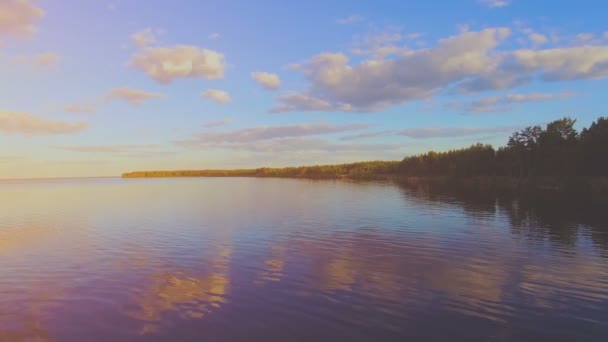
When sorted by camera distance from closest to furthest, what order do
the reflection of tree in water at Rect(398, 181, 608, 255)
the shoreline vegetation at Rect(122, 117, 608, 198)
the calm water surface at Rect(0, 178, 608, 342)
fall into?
the calm water surface at Rect(0, 178, 608, 342), the reflection of tree in water at Rect(398, 181, 608, 255), the shoreline vegetation at Rect(122, 117, 608, 198)

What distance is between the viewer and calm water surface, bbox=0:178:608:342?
1475 cm

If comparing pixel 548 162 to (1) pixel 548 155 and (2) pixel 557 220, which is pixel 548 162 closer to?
(1) pixel 548 155

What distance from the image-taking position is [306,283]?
67.5ft

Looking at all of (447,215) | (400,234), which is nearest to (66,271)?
(400,234)

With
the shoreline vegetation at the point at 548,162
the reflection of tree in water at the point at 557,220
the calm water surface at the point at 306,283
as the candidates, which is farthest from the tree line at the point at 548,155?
the calm water surface at the point at 306,283

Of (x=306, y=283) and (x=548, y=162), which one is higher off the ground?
(x=548, y=162)

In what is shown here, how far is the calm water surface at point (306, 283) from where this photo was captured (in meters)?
14.8

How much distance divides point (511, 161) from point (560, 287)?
4437 inches

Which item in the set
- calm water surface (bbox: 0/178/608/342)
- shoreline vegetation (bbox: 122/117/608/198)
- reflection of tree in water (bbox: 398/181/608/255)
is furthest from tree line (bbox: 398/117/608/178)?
calm water surface (bbox: 0/178/608/342)

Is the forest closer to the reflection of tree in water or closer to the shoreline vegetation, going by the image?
the shoreline vegetation

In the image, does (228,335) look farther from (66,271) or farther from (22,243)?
(22,243)

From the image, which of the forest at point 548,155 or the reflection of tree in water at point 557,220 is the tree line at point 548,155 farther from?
the reflection of tree in water at point 557,220

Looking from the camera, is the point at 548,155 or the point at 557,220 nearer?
the point at 557,220

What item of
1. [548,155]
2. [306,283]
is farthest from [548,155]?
[306,283]
